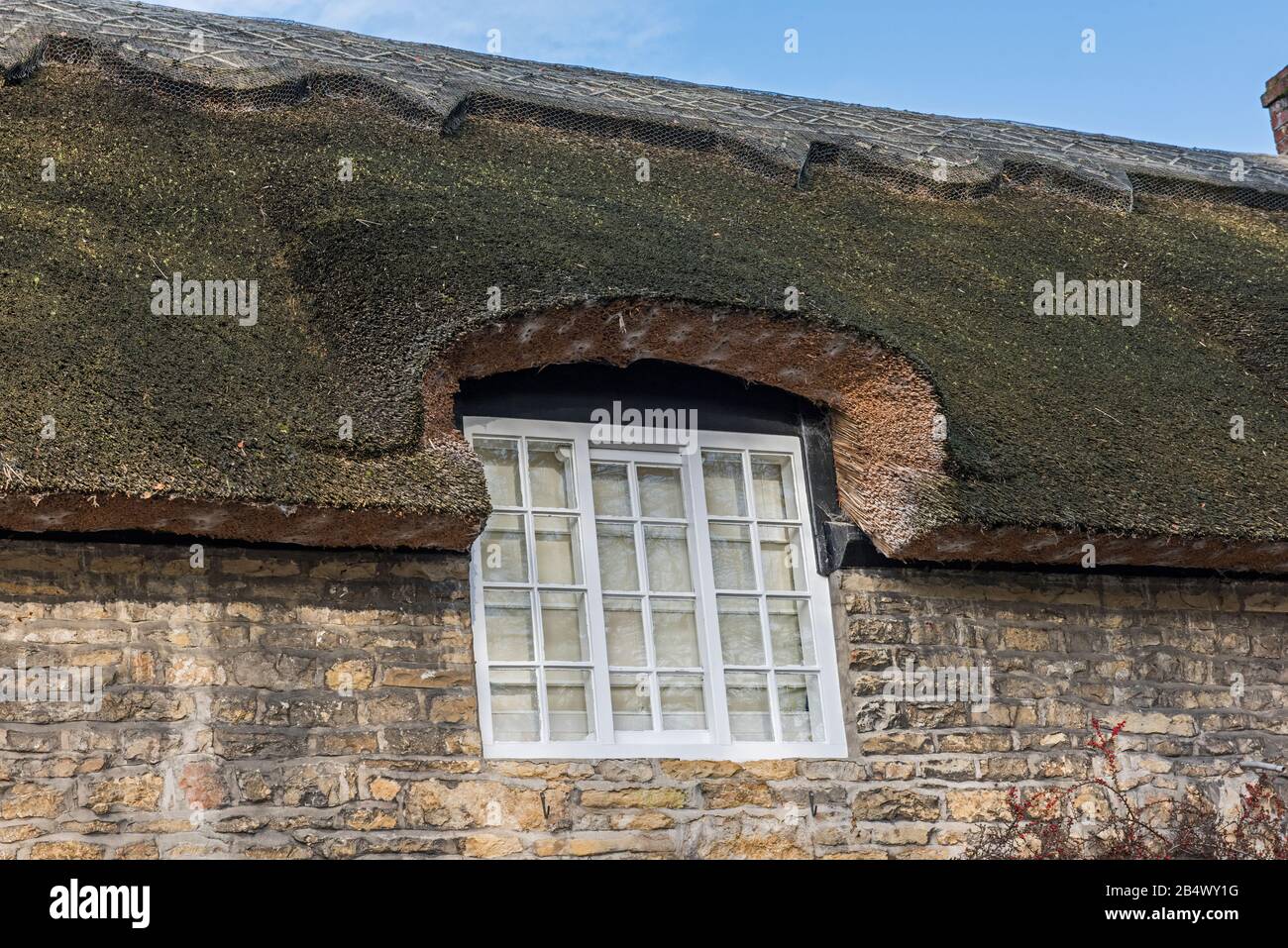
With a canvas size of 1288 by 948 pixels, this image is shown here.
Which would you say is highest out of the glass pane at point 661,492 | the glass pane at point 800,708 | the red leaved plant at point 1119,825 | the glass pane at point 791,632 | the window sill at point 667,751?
the glass pane at point 661,492

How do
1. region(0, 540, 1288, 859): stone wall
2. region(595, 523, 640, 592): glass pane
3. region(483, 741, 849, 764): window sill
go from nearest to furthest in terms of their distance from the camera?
1. region(0, 540, 1288, 859): stone wall
2. region(483, 741, 849, 764): window sill
3. region(595, 523, 640, 592): glass pane

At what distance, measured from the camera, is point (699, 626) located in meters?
6.24

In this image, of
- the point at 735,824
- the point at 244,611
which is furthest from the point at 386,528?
the point at 735,824

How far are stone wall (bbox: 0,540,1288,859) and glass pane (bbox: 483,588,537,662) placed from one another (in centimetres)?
15

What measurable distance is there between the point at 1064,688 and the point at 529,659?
2332mm

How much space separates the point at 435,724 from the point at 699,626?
3.92ft

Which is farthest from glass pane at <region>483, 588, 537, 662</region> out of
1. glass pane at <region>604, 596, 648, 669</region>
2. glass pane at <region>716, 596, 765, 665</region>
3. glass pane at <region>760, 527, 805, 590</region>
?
glass pane at <region>760, 527, 805, 590</region>

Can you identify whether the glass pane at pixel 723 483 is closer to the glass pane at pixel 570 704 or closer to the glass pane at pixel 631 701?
the glass pane at pixel 631 701

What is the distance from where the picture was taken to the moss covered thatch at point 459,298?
17.3ft

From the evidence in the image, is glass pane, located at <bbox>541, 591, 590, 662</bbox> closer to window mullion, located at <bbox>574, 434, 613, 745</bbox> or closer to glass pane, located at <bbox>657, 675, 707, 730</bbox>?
window mullion, located at <bbox>574, 434, 613, 745</bbox>

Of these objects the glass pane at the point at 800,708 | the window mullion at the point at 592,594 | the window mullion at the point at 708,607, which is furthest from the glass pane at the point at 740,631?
the window mullion at the point at 592,594

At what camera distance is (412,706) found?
5598mm

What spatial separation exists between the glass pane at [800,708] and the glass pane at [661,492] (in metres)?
0.81

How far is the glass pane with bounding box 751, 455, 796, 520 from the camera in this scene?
21.8 feet
